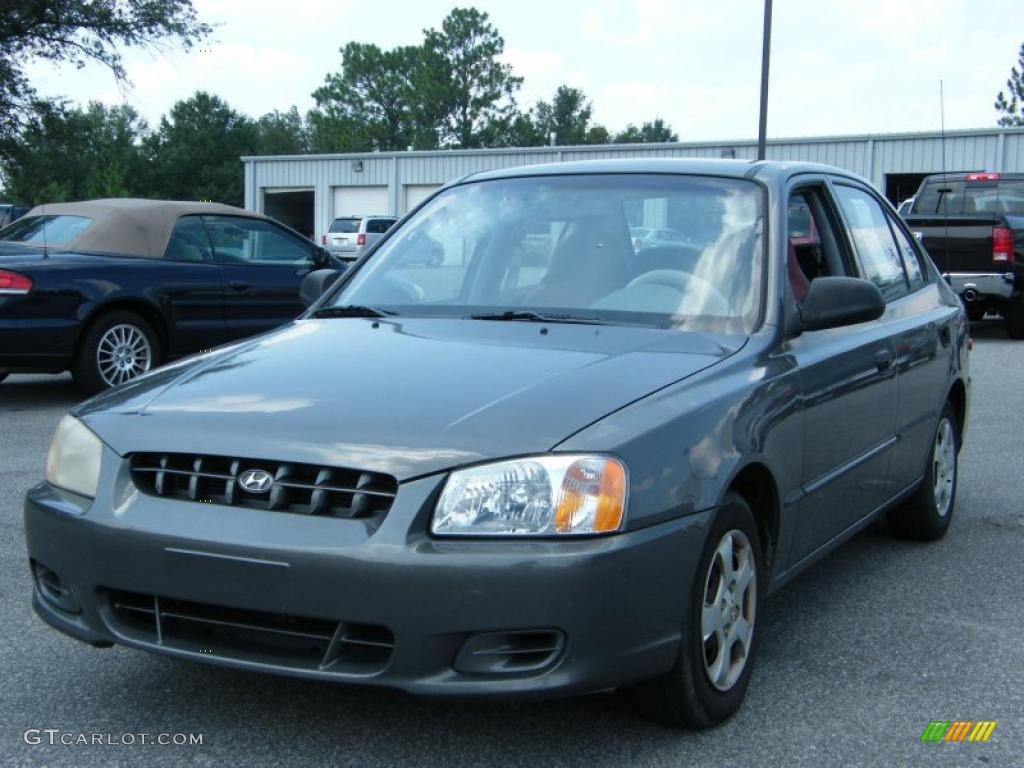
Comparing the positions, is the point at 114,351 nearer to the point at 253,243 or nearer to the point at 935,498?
the point at 253,243

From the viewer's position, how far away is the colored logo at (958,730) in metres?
3.24

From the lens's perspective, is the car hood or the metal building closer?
the car hood

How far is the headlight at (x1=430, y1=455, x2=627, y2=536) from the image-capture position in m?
2.76

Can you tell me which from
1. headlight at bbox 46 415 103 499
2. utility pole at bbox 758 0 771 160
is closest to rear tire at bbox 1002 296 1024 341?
utility pole at bbox 758 0 771 160

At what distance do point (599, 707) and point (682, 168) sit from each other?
6.33 ft

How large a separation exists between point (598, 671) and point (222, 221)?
26.8 feet

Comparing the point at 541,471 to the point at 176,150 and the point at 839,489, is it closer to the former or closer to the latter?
the point at 839,489

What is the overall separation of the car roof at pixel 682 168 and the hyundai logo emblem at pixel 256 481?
1994 mm

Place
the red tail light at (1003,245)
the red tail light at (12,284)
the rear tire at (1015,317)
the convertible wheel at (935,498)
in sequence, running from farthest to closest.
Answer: the rear tire at (1015,317), the red tail light at (1003,245), the red tail light at (12,284), the convertible wheel at (935,498)

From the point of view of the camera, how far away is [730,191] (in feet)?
13.7

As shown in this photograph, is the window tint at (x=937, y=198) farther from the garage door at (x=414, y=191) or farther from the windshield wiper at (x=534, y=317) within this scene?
the garage door at (x=414, y=191)

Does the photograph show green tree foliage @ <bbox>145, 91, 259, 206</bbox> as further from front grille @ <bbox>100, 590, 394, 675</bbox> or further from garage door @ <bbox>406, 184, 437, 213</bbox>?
front grille @ <bbox>100, 590, 394, 675</bbox>

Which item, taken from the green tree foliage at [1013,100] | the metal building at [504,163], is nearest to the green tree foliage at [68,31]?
the metal building at [504,163]

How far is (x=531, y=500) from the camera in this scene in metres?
2.78
